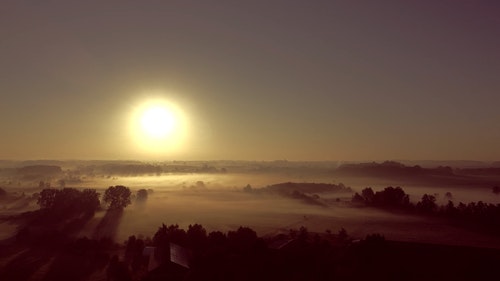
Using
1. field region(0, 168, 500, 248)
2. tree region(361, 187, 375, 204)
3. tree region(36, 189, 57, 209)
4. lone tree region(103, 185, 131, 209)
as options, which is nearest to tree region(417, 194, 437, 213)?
field region(0, 168, 500, 248)

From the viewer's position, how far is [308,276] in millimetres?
56250

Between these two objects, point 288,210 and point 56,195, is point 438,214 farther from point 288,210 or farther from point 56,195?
point 56,195

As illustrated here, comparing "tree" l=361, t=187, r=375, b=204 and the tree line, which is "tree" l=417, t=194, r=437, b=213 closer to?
the tree line

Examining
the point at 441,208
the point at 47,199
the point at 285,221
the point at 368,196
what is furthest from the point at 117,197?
the point at 441,208

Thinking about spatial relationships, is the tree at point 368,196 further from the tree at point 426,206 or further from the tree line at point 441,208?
the tree at point 426,206

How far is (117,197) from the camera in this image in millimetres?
166125

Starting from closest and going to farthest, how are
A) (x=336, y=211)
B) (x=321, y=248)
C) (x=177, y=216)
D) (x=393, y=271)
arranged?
(x=393, y=271)
(x=321, y=248)
(x=177, y=216)
(x=336, y=211)

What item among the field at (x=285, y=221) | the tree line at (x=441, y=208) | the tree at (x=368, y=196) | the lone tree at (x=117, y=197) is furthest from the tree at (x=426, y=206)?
the lone tree at (x=117, y=197)

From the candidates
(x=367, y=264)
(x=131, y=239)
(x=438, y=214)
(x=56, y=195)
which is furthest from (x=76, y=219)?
(x=438, y=214)

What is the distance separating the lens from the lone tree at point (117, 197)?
165 metres

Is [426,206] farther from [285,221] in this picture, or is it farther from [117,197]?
[117,197]

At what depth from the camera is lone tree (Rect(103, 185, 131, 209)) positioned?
542 feet

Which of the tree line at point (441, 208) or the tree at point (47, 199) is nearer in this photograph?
the tree line at point (441, 208)

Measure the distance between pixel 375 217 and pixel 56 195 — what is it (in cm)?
12141
